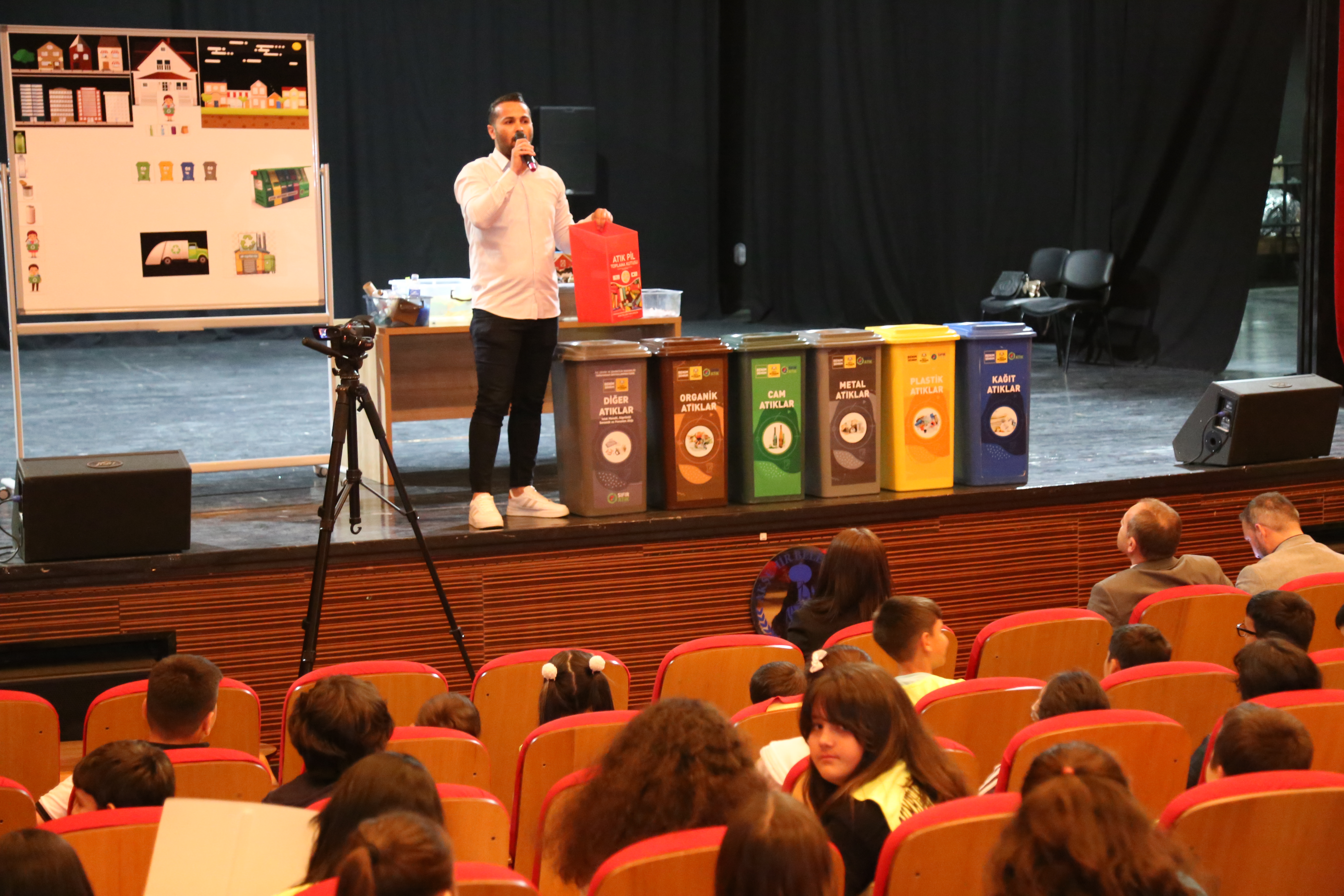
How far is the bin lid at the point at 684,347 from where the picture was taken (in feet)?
15.0

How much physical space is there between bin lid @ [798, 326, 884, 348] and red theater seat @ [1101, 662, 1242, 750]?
6.98ft

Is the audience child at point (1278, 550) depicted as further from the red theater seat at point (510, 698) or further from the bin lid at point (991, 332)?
the red theater seat at point (510, 698)

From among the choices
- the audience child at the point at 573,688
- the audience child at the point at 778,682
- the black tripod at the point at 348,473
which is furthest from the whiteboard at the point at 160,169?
the audience child at the point at 778,682

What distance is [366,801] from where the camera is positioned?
177 centimetres

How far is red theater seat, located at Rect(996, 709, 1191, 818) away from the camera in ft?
7.17

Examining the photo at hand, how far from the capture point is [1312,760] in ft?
7.52

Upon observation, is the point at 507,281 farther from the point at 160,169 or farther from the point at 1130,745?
the point at 1130,745

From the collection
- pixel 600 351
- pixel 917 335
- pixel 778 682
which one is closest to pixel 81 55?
pixel 600 351

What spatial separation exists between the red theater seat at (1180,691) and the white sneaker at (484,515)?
2223mm

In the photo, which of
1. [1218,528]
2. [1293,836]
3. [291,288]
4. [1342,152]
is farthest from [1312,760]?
[1342,152]

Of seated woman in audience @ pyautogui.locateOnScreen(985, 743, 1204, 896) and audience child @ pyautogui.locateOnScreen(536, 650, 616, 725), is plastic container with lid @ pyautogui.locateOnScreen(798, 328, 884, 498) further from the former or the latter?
seated woman in audience @ pyautogui.locateOnScreen(985, 743, 1204, 896)

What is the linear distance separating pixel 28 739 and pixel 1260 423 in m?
4.31

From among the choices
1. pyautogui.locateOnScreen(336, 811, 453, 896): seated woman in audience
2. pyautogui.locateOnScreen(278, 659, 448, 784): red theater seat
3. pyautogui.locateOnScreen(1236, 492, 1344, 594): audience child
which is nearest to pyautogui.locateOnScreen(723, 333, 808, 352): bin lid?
pyautogui.locateOnScreen(1236, 492, 1344, 594): audience child

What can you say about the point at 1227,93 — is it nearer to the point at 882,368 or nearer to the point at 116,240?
the point at 882,368
